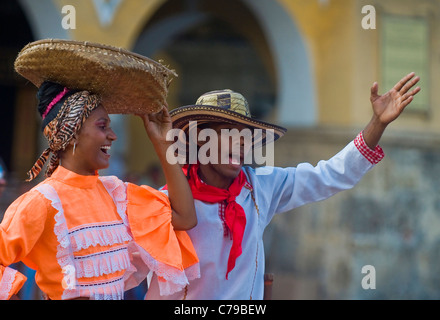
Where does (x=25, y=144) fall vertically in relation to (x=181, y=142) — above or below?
above

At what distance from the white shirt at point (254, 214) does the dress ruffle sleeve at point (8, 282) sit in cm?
88

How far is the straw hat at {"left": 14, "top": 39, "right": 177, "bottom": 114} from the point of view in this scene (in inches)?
111

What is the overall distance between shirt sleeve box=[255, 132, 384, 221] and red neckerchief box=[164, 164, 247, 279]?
0.62 feet

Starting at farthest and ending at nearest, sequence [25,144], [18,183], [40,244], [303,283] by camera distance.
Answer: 1. [25,144]
2. [303,283]
3. [18,183]
4. [40,244]

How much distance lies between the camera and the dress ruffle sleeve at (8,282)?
8.64 ft

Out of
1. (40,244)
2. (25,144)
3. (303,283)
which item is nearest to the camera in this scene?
(40,244)

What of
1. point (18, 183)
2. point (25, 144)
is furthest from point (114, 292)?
point (25, 144)

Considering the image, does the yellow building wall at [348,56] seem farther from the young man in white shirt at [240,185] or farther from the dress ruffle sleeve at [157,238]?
the dress ruffle sleeve at [157,238]

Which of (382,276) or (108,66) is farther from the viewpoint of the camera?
(382,276)

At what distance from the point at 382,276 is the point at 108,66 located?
21.7 ft

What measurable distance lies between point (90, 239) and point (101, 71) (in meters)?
0.71

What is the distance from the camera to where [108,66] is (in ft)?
9.26
